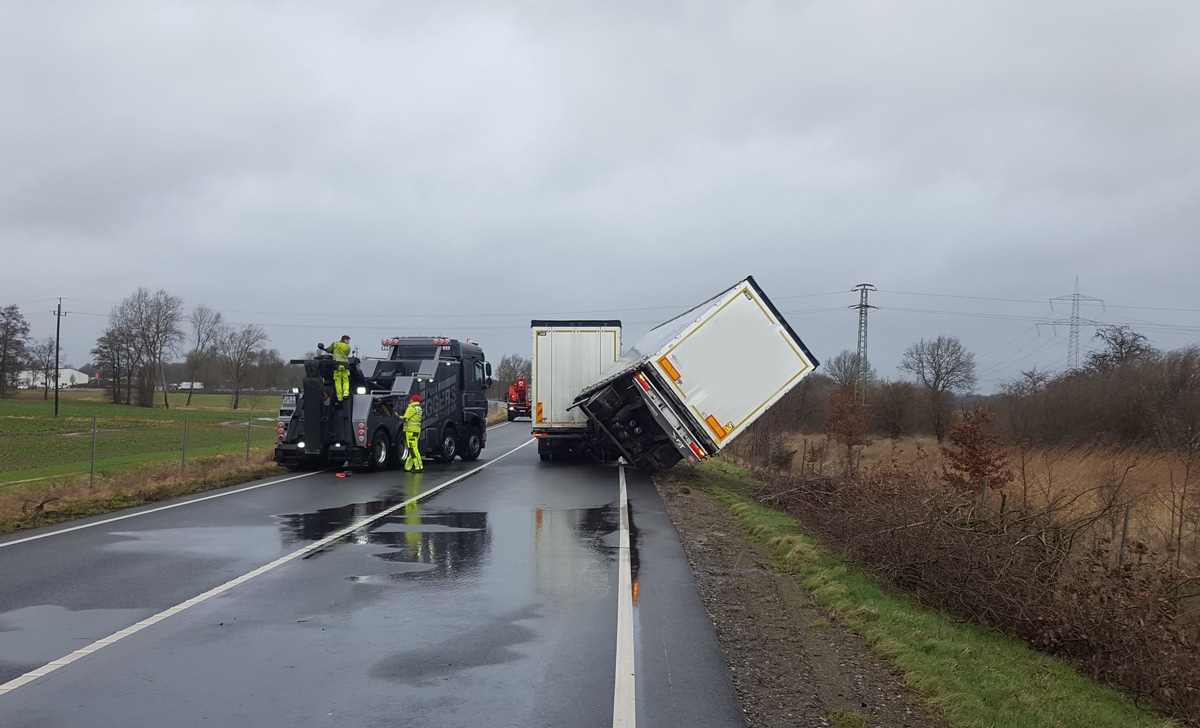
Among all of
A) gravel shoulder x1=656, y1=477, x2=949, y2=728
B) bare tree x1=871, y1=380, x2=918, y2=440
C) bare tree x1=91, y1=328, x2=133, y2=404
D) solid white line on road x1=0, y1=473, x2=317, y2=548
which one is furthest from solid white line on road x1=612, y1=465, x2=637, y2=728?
bare tree x1=91, y1=328, x2=133, y2=404

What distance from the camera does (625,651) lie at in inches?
242

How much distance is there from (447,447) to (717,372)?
8594 mm

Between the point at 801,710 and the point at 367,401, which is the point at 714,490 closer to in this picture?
the point at 367,401

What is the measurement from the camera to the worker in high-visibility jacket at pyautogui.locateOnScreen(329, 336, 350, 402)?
61.2ft

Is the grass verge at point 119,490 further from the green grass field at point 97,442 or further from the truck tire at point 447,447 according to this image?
the truck tire at point 447,447

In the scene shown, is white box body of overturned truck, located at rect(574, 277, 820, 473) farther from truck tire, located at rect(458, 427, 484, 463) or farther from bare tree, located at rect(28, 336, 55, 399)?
bare tree, located at rect(28, 336, 55, 399)

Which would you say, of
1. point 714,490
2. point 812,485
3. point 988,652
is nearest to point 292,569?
point 988,652

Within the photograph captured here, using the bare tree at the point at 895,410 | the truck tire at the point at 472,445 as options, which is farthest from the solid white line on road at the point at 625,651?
the bare tree at the point at 895,410

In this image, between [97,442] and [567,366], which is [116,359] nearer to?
[97,442]

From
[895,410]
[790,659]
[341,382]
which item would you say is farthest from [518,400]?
[790,659]

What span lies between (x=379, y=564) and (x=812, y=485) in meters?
8.30

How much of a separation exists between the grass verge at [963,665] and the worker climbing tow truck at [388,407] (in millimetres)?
11844

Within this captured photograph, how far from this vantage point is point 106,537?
1071 centimetres

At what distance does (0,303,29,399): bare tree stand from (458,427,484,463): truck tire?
225 ft
